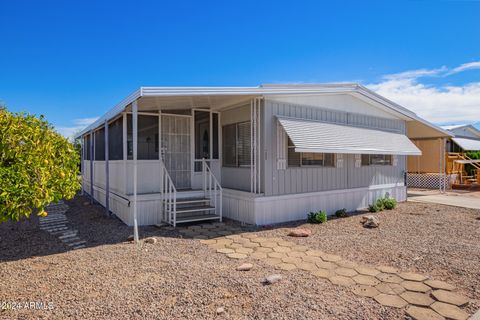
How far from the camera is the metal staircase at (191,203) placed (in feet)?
23.8

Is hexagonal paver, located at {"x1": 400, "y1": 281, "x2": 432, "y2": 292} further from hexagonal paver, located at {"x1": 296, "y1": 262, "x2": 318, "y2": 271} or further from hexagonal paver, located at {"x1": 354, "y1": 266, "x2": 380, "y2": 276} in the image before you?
hexagonal paver, located at {"x1": 296, "y1": 262, "x2": 318, "y2": 271}

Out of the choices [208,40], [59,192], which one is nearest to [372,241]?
[59,192]

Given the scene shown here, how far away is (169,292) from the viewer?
11.5 ft

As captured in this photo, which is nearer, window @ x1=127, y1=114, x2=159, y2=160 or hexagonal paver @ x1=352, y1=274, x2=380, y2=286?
hexagonal paver @ x1=352, y1=274, x2=380, y2=286

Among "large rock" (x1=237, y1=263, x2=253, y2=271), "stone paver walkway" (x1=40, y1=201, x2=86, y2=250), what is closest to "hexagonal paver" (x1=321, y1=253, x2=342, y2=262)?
"large rock" (x1=237, y1=263, x2=253, y2=271)

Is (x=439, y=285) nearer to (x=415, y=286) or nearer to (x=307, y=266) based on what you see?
(x=415, y=286)

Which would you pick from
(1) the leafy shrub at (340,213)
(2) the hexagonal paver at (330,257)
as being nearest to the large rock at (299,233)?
(2) the hexagonal paver at (330,257)

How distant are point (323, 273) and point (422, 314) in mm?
1358

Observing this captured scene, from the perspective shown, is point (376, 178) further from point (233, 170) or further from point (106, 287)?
point (106, 287)

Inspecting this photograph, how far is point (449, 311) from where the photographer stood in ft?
10.3

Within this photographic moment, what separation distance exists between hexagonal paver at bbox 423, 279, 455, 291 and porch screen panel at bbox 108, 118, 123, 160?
7.54 meters

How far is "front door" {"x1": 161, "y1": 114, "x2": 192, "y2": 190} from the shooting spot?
8445mm

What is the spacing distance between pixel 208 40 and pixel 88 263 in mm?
11195

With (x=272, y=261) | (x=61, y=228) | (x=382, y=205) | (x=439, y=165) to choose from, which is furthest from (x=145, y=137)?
(x=439, y=165)
